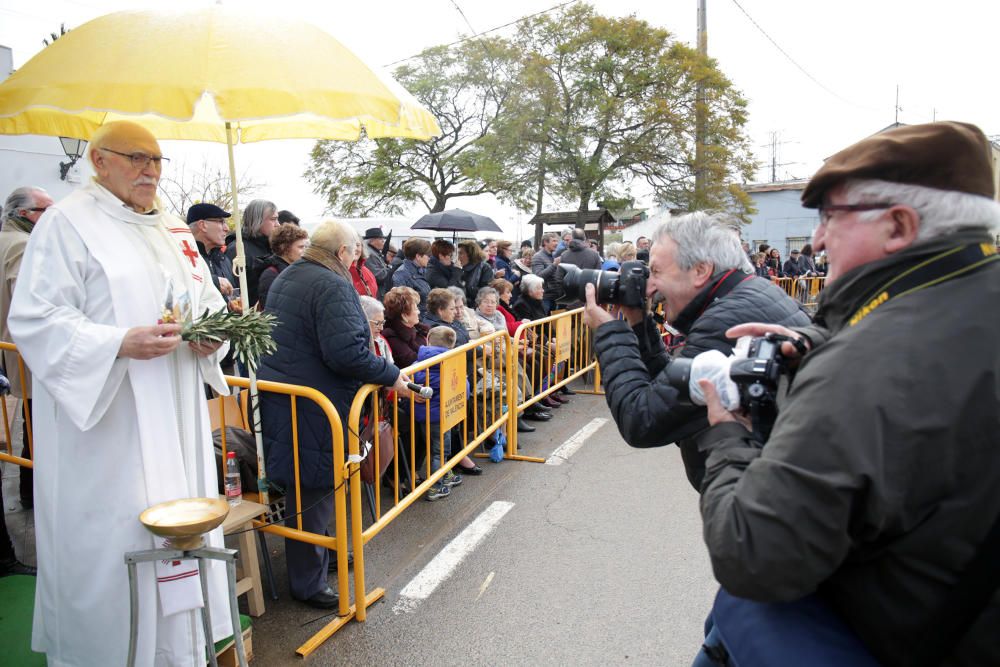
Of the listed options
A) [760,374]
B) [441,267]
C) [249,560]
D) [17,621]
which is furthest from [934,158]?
[441,267]

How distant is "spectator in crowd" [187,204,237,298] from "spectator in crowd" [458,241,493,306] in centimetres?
307

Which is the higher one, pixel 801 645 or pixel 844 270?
Answer: pixel 844 270

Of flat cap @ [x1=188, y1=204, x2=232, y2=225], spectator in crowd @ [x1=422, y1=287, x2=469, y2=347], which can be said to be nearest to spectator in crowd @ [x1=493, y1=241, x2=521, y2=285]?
spectator in crowd @ [x1=422, y1=287, x2=469, y2=347]

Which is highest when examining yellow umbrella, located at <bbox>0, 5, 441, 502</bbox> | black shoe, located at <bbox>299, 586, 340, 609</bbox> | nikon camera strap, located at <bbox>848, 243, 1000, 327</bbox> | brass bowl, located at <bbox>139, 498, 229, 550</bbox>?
yellow umbrella, located at <bbox>0, 5, 441, 502</bbox>

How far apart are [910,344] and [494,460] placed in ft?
15.4

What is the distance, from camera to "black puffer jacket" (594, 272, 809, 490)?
2041 millimetres

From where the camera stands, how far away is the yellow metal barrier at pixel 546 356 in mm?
5781

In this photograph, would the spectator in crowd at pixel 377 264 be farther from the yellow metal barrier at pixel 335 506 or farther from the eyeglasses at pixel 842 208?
the eyeglasses at pixel 842 208

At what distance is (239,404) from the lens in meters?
3.75

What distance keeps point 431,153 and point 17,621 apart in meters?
33.6

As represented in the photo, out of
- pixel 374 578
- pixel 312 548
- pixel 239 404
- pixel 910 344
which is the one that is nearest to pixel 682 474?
pixel 374 578

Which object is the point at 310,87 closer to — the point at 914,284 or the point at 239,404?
the point at 239,404

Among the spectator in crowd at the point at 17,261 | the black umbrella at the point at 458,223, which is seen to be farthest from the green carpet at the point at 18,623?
the black umbrella at the point at 458,223

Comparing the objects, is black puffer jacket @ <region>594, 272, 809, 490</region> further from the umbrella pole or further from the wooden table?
the wooden table
